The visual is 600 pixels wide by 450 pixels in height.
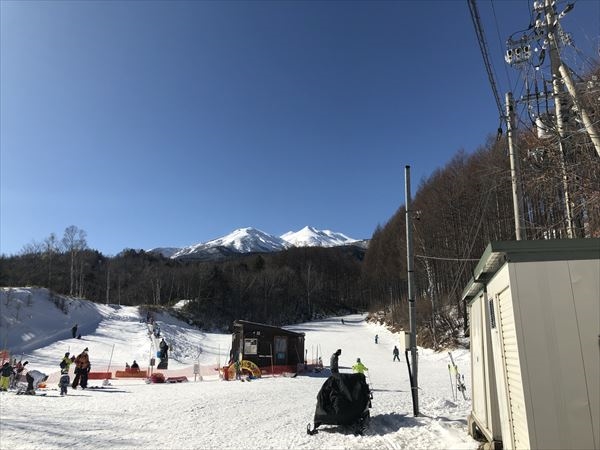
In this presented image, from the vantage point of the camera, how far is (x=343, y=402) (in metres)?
9.73

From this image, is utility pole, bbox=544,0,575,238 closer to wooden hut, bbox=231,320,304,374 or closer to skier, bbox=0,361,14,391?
skier, bbox=0,361,14,391

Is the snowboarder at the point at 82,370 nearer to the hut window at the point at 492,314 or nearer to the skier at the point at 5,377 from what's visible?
the skier at the point at 5,377

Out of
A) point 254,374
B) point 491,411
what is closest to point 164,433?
point 491,411

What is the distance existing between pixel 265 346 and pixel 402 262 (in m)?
29.6

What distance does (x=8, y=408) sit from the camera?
493 inches

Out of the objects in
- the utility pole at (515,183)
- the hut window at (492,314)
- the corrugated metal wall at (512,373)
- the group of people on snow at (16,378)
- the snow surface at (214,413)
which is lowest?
the snow surface at (214,413)

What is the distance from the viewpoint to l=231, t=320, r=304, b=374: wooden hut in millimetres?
27094

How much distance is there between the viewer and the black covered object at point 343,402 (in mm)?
9651

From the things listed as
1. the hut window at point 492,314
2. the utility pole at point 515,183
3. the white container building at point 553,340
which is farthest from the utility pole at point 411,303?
the white container building at point 553,340

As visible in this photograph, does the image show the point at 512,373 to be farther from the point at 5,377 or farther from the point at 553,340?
the point at 5,377

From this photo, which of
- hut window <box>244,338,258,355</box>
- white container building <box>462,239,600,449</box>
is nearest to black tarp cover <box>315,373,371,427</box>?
white container building <box>462,239,600,449</box>

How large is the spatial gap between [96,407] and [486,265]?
12098mm

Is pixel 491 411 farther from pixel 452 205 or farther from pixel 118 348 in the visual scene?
pixel 452 205

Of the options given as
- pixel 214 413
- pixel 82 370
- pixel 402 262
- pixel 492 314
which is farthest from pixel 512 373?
pixel 402 262
